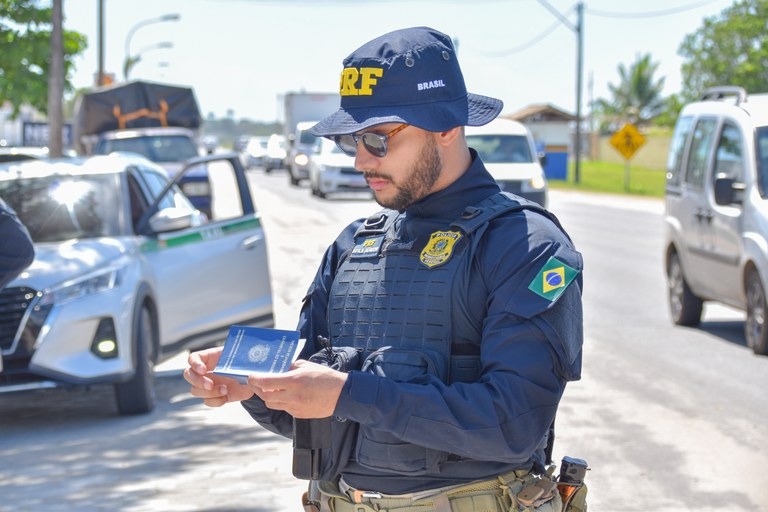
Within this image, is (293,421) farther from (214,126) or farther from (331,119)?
(214,126)

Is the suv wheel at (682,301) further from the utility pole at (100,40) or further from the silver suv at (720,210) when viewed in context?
the utility pole at (100,40)

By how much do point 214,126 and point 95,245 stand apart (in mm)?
A: 176656

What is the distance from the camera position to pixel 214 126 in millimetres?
183000

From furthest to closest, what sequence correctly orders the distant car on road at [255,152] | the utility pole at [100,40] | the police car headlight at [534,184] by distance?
1. the distant car on road at [255,152]
2. the utility pole at [100,40]
3. the police car headlight at [534,184]

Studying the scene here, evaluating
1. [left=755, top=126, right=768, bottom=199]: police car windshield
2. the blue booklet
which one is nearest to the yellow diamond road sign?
[left=755, top=126, right=768, bottom=199]: police car windshield

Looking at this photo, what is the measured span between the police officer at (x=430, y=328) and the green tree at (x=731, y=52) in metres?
68.3

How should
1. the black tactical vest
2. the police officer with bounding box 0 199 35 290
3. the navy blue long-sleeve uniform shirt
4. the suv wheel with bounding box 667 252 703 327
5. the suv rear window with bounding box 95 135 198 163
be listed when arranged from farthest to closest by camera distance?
→ the suv rear window with bounding box 95 135 198 163 < the suv wheel with bounding box 667 252 703 327 < the police officer with bounding box 0 199 35 290 < the black tactical vest < the navy blue long-sleeve uniform shirt

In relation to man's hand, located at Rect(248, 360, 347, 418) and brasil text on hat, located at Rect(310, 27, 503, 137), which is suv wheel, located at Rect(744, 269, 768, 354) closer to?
brasil text on hat, located at Rect(310, 27, 503, 137)

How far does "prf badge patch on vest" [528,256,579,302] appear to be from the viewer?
2559 millimetres

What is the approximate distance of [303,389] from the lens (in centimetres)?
240

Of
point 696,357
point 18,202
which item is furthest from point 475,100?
point 696,357

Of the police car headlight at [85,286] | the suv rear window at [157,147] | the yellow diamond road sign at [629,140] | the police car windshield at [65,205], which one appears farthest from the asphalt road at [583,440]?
the yellow diamond road sign at [629,140]

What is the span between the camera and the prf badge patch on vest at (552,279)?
2.56 metres

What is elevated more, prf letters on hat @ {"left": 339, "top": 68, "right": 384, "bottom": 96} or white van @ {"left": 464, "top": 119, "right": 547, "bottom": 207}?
prf letters on hat @ {"left": 339, "top": 68, "right": 384, "bottom": 96}
